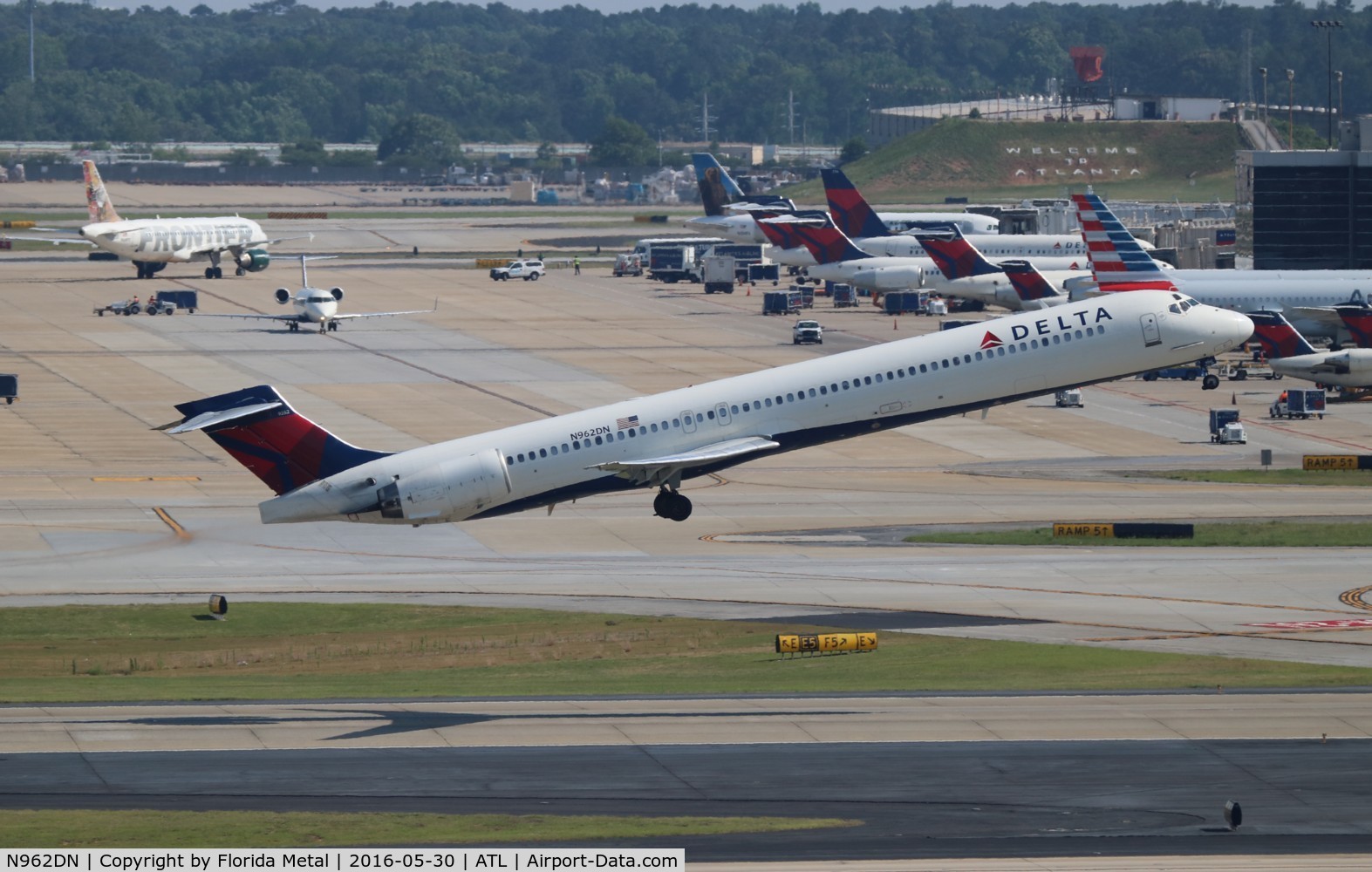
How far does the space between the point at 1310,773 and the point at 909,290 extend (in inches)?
5057

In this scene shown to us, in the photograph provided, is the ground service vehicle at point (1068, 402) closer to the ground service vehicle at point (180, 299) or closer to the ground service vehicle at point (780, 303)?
the ground service vehicle at point (780, 303)

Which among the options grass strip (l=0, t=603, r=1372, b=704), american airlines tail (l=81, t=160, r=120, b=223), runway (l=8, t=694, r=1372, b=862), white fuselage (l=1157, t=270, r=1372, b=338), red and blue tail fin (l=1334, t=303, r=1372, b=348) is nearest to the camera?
runway (l=8, t=694, r=1372, b=862)

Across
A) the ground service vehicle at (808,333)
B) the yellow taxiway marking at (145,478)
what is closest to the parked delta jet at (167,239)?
the ground service vehicle at (808,333)

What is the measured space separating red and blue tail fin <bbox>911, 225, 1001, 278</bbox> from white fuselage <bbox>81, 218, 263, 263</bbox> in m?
76.2

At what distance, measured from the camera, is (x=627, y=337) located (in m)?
153

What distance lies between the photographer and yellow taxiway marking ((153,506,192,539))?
81.5m

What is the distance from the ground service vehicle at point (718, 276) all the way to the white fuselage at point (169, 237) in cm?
4706

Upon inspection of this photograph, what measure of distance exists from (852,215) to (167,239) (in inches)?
2683

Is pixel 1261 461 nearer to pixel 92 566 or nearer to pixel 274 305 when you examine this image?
pixel 92 566

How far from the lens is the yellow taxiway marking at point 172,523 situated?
8150 cm

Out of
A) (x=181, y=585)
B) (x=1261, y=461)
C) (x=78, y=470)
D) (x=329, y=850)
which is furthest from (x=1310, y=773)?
(x=78, y=470)

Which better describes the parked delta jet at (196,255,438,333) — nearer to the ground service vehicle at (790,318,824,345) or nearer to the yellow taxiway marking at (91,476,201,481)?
the ground service vehicle at (790,318,824,345)

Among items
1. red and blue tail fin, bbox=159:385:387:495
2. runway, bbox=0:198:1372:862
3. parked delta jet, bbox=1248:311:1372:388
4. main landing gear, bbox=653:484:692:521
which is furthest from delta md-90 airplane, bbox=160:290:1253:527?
parked delta jet, bbox=1248:311:1372:388

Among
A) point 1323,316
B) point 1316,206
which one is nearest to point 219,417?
point 1323,316
